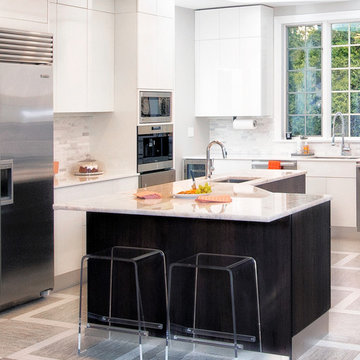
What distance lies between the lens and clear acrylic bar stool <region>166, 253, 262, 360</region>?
165 inches

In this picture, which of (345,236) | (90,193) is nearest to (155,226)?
(90,193)

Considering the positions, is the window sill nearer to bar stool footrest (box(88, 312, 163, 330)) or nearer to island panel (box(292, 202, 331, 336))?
island panel (box(292, 202, 331, 336))

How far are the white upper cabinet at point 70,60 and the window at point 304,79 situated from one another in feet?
11.0

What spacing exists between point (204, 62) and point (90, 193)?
319 cm

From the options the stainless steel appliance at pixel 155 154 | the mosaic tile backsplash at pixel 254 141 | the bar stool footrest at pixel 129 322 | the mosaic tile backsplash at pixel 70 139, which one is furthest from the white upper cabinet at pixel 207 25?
the bar stool footrest at pixel 129 322

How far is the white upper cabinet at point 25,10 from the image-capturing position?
5289mm

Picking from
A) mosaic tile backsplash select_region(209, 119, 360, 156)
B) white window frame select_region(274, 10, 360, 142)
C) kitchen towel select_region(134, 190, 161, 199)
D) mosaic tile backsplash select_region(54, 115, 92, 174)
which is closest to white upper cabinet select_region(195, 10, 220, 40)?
white window frame select_region(274, 10, 360, 142)

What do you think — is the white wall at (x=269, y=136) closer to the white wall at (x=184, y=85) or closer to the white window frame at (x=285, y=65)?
the white window frame at (x=285, y=65)

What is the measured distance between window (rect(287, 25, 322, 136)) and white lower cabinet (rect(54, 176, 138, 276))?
3.56 metres

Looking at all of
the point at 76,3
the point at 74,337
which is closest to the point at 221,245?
the point at 74,337

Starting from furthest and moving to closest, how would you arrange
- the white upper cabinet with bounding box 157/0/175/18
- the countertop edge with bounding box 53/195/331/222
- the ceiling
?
the ceiling
the white upper cabinet with bounding box 157/0/175/18
the countertop edge with bounding box 53/195/331/222

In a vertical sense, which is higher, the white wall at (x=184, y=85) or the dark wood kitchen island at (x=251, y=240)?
the white wall at (x=184, y=85)

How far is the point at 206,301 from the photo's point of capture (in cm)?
444

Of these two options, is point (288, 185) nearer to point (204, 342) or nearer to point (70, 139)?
point (70, 139)
